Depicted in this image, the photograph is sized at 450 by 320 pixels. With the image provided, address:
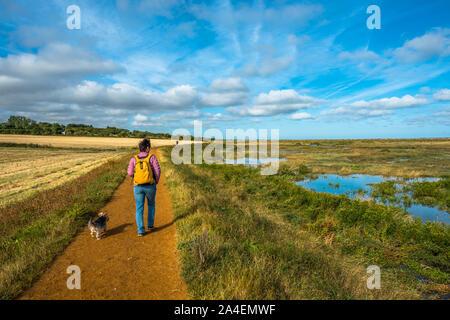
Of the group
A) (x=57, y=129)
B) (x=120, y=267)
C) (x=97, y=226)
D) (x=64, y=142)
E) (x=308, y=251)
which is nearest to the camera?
(x=120, y=267)

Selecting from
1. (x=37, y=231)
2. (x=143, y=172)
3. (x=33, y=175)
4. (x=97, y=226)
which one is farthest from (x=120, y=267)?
(x=33, y=175)

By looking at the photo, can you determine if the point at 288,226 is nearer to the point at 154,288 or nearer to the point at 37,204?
the point at 154,288

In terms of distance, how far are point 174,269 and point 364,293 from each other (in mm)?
4190

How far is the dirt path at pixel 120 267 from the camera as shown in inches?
153

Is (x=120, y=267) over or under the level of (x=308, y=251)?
over

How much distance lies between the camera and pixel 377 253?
7488 millimetres

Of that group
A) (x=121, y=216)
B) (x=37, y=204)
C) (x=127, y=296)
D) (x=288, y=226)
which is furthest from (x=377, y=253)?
(x=37, y=204)

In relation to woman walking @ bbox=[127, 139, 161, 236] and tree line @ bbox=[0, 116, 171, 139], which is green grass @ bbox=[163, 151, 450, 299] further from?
tree line @ bbox=[0, 116, 171, 139]

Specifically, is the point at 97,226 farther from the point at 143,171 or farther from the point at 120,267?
the point at 143,171

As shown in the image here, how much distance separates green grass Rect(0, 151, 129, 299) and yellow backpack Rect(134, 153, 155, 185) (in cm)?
254

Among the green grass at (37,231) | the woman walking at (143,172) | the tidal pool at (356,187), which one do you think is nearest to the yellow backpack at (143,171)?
the woman walking at (143,172)

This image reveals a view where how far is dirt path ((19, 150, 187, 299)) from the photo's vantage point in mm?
3893

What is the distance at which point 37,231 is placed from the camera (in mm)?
6023

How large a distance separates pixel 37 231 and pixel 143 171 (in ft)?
11.8
